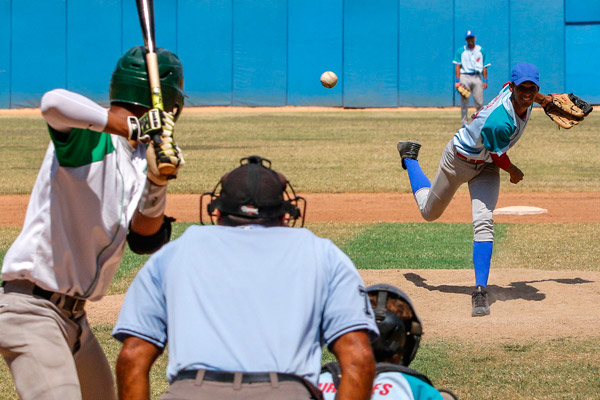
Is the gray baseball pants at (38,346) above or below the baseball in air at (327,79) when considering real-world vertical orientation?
below

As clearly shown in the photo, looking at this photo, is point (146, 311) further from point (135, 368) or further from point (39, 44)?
point (39, 44)

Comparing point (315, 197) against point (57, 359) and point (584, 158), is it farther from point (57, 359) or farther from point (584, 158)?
point (57, 359)

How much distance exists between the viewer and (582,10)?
1083 inches

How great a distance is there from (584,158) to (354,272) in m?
15.8

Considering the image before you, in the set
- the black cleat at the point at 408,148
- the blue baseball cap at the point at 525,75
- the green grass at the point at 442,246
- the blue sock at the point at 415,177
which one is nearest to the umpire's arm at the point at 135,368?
the blue baseball cap at the point at 525,75

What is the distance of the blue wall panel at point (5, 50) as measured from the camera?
28.2m

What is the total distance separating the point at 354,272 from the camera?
2.59 m

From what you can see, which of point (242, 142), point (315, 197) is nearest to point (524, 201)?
point (315, 197)

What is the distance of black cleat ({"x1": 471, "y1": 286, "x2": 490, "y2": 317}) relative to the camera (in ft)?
21.5

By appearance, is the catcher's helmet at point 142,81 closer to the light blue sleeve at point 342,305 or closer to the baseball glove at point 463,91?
the light blue sleeve at point 342,305

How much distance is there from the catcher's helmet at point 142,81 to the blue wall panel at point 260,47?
2487cm

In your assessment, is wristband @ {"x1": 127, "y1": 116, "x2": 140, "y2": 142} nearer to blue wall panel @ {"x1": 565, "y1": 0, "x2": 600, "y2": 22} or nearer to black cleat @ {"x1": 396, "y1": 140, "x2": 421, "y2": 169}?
black cleat @ {"x1": 396, "y1": 140, "x2": 421, "y2": 169}

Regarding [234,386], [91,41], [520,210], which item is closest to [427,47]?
[91,41]

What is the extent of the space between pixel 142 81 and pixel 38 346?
105cm
